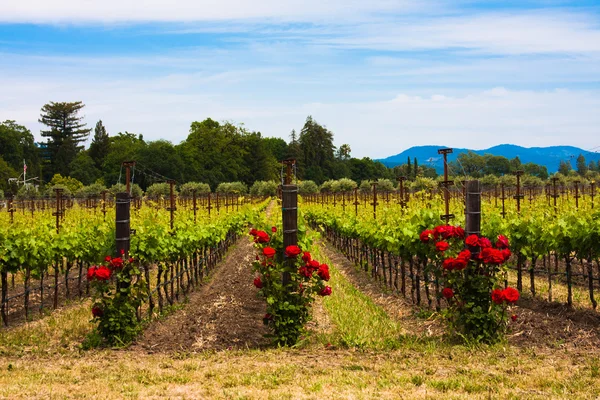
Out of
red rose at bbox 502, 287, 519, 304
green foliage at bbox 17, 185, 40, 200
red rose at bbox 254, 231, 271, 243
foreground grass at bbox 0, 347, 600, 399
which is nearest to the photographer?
foreground grass at bbox 0, 347, 600, 399

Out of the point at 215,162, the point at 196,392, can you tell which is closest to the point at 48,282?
the point at 196,392

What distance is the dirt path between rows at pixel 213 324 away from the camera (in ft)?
25.0

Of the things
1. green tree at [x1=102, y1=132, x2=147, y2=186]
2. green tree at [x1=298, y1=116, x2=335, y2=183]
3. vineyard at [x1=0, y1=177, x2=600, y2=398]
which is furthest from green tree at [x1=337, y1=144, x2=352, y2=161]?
vineyard at [x1=0, y1=177, x2=600, y2=398]

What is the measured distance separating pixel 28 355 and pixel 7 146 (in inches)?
3124

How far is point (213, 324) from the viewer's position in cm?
862

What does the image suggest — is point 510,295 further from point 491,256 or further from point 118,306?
point 118,306

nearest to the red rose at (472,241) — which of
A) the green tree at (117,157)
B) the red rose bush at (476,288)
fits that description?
the red rose bush at (476,288)

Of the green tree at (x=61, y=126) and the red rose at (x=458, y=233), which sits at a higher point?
the green tree at (x=61, y=126)

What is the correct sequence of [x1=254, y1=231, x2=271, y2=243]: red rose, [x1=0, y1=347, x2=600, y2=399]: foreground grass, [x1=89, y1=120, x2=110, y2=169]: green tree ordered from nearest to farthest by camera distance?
[x1=0, y1=347, x2=600, y2=399]: foreground grass
[x1=254, y1=231, x2=271, y2=243]: red rose
[x1=89, y1=120, x2=110, y2=169]: green tree

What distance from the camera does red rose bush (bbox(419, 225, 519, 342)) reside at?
23.2ft

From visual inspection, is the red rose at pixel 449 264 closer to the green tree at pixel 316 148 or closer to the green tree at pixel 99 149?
the green tree at pixel 99 149

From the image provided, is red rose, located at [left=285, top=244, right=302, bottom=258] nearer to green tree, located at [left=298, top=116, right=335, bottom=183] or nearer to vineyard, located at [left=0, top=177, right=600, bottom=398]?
vineyard, located at [left=0, top=177, right=600, bottom=398]

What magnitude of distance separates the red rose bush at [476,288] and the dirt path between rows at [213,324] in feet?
7.66

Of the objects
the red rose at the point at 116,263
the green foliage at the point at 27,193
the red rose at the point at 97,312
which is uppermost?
the green foliage at the point at 27,193
